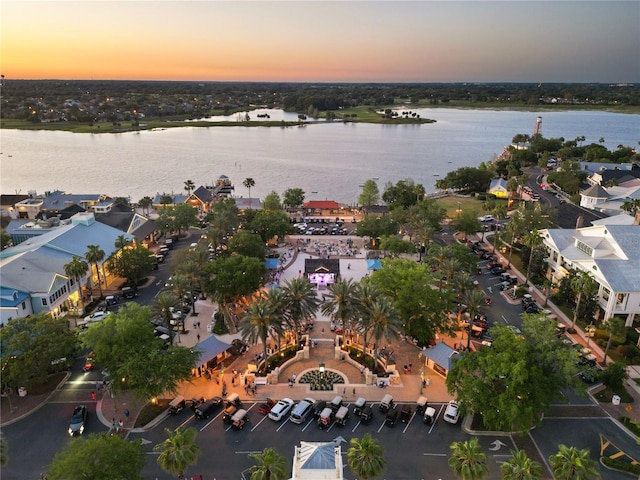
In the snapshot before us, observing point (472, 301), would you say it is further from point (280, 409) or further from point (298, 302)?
point (280, 409)

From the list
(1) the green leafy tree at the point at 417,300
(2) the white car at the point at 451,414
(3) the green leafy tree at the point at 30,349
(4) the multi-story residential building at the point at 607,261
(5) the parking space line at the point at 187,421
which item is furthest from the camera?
(4) the multi-story residential building at the point at 607,261

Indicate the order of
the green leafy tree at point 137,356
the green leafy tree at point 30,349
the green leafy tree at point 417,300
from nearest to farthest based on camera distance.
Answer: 1. the green leafy tree at point 137,356
2. the green leafy tree at point 30,349
3. the green leafy tree at point 417,300

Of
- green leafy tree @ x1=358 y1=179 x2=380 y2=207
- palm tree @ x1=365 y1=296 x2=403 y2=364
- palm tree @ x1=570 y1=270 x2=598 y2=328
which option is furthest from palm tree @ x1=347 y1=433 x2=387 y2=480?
green leafy tree @ x1=358 y1=179 x2=380 y2=207

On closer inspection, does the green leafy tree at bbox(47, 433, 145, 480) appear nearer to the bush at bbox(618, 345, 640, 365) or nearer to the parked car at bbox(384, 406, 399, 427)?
the parked car at bbox(384, 406, 399, 427)

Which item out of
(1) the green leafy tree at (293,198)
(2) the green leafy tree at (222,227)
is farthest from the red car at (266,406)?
(1) the green leafy tree at (293,198)

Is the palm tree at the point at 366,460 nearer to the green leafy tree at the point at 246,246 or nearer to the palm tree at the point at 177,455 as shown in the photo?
the palm tree at the point at 177,455

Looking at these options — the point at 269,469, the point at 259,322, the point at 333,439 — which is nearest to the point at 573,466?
the point at 333,439

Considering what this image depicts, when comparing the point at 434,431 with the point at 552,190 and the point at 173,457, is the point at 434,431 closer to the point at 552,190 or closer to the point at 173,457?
the point at 173,457
